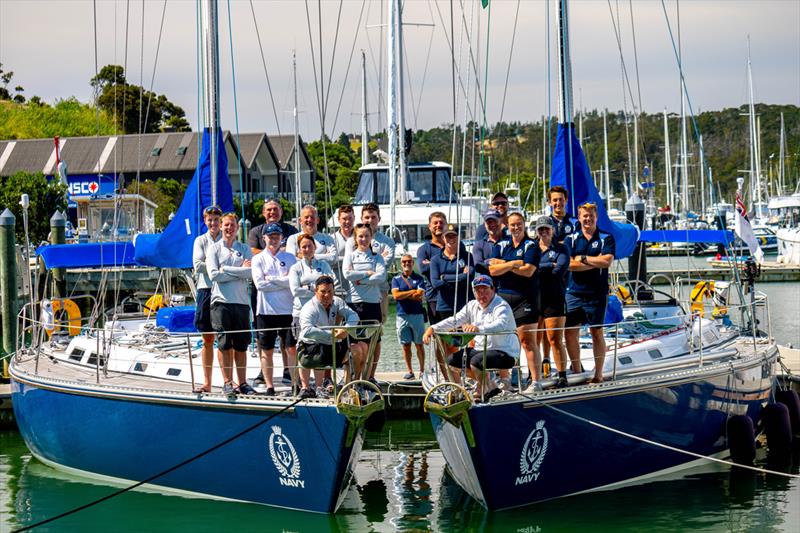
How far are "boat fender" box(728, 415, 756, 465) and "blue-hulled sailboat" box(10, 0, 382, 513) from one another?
4.75 meters

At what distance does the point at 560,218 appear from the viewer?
37.7 ft

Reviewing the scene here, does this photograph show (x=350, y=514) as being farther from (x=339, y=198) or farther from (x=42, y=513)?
(x=339, y=198)

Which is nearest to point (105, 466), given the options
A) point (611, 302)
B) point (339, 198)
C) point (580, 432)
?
point (580, 432)

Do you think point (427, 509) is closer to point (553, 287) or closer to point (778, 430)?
point (553, 287)

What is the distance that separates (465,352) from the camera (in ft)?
34.4

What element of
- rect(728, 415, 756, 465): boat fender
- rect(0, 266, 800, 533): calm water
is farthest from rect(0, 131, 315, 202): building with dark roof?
rect(728, 415, 756, 465): boat fender

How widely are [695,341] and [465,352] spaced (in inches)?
157

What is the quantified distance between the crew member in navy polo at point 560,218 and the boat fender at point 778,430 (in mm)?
4306

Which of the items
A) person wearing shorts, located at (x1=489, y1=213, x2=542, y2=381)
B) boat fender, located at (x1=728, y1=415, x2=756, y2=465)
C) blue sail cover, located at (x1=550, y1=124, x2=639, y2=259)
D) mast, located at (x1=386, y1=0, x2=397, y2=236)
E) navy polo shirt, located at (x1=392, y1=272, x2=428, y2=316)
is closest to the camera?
person wearing shorts, located at (x1=489, y1=213, x2=542, y2=381)

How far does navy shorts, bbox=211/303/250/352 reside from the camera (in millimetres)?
10984

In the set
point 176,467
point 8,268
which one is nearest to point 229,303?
point 176,467

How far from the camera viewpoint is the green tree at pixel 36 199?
4309 centimetres

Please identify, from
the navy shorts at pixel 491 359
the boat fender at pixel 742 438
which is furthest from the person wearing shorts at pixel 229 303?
the boat fender at pixel 742 438

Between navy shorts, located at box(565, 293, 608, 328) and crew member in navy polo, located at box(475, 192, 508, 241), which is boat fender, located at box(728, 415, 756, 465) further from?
crew member in navy polo, located at box(475, 192, 508, 241)
